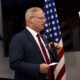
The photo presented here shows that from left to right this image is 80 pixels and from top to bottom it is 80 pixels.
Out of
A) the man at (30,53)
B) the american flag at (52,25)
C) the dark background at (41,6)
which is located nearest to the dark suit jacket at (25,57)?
the man at (30,53)

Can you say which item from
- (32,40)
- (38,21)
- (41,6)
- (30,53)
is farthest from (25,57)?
(41,6)

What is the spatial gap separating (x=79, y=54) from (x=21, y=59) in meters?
2.72

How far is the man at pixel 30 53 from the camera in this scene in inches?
104

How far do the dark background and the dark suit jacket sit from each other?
200cm

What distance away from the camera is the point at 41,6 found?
187 inches

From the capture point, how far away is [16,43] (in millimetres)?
2693

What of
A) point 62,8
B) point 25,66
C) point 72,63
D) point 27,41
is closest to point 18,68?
point 25,66

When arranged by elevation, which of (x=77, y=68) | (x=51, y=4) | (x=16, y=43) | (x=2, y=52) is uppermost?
(x=51, y=4)

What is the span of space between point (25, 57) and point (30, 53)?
0.06m

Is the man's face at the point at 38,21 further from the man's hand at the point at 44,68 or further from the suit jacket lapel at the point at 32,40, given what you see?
the man's hand at the point at 44,68

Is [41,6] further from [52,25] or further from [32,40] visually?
[32,40]

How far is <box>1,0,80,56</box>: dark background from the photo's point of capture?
4.77 metres

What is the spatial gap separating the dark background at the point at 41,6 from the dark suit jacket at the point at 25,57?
2.00 meters

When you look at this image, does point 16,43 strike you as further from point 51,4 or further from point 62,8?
point 62,8
